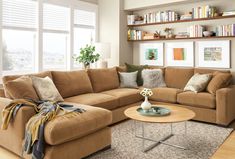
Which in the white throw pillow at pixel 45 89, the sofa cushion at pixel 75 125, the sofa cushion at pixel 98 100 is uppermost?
the white throw pillow at pixel 45 89

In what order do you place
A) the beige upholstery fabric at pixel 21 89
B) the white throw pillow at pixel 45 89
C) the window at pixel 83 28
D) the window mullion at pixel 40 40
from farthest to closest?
the window at pixel 83 28 < the window mullion at pixel 40 40 < the white throw pillow at pixel 45 89 < the beige upholstery fabric at pixel 21 89

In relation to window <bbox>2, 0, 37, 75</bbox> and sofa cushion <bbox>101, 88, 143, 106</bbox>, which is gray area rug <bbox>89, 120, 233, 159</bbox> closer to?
sofa cushion <bbox>101, 88, 143, 106</bbox>

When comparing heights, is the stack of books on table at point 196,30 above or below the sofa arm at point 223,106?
above

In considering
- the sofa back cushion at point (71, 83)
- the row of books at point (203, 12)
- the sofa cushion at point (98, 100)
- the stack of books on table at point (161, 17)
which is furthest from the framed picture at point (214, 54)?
the sofa back cushion at point (71, 83)

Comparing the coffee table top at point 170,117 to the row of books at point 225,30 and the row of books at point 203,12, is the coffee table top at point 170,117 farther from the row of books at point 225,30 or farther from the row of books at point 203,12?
the row of books at point 203,12

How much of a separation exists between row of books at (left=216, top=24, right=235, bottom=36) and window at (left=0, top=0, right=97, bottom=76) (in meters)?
3.00

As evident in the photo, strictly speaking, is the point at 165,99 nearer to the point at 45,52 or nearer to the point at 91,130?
the point at 91,130

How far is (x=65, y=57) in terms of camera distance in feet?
18.4

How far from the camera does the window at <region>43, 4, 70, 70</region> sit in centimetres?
512

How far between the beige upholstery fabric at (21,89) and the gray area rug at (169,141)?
3.75ft

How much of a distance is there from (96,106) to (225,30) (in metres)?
3.01

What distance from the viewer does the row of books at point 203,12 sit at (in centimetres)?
494

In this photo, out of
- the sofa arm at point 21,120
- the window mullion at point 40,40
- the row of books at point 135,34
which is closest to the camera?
the sofa arm at point 21,120

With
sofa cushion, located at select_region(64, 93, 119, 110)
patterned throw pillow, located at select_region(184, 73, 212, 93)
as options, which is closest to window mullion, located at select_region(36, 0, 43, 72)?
sofa cushion, located at select_region(64, 93, 119, 110)
